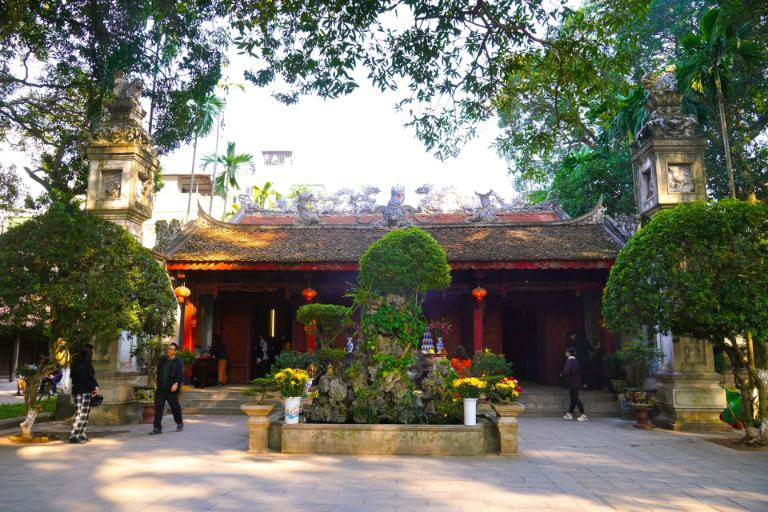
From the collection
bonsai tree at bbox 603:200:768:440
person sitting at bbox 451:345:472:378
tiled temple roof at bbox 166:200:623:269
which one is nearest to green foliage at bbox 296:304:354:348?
tiled temple roof at bbox 166:200:623:269

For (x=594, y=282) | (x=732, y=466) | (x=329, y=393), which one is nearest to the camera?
(x=732, y=466)

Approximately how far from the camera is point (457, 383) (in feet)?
23.8

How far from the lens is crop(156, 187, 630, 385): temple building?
12.8 metres

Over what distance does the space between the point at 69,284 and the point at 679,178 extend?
10.4 m

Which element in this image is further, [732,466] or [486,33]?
[486,33]

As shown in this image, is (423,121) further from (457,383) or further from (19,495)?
(19,495)

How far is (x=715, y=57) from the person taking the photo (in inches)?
456

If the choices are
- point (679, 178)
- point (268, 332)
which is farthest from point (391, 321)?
point (268, 332)

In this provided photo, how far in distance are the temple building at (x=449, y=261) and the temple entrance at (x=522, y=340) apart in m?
0.03

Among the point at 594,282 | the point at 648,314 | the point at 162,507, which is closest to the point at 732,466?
the point at 648,314

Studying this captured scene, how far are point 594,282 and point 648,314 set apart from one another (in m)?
5.72

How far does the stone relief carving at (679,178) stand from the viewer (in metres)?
9.95

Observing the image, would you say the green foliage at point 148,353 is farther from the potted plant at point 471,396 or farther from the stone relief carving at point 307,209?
the potted plant at point 471,396

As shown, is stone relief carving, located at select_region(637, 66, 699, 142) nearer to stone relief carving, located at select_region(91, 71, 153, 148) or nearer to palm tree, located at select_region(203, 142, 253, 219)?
stone relief carving, located at select_region(91, 71, 153, 148)
